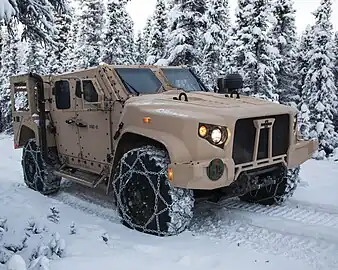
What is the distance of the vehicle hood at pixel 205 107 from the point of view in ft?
16.7

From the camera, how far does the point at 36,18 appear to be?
205 inches

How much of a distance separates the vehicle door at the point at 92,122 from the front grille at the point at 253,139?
2228mm

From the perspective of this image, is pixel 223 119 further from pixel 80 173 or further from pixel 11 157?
pixel 11 157

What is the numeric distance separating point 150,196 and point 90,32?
1138 inches

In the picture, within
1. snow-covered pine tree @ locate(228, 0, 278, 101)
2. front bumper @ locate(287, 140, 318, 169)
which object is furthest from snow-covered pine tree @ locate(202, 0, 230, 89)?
front bumper @ locate(287, 140, 318, 169)

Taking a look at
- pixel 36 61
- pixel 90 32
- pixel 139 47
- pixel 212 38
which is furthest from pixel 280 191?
pixel 139 47

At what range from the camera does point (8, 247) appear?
427 centimetres

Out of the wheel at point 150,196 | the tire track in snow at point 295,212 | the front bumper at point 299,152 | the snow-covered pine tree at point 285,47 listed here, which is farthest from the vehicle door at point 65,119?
the snow-covered pine tree at point 285,47

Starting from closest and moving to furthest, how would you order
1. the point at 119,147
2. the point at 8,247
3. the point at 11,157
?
1. the point at 8,247
2. the point at 119,147
3. the point at 11,157

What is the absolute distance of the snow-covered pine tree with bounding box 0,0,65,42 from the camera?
5.06 m

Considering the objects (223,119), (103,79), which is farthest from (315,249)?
(103,79)

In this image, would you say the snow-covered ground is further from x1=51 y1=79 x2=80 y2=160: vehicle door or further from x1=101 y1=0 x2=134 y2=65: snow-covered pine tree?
x1=101 y1=0 x2=134 y2=65: snow-covered pine tree

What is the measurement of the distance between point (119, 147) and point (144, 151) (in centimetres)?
81

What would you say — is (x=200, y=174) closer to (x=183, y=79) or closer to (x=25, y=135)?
(x=183, y=79)
